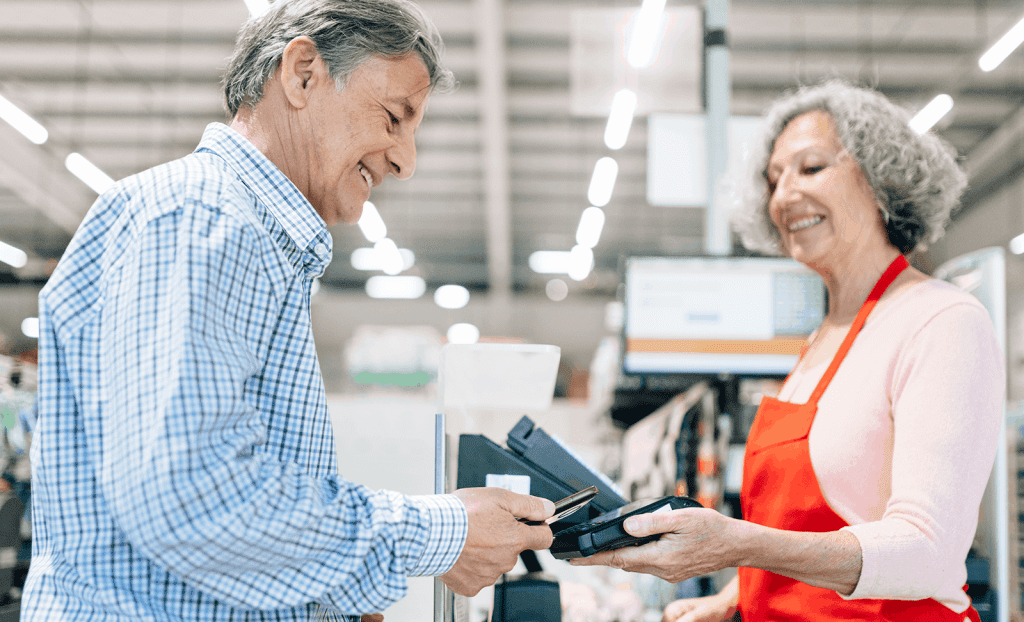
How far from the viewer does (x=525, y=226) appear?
15.1m

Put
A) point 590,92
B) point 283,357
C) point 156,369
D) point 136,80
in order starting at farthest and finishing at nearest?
point 136,80 → point 590,92 → point 283,357 → point 156,369

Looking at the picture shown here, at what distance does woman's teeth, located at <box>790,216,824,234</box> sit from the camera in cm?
170

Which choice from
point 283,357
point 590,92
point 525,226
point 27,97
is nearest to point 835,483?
point 283,357

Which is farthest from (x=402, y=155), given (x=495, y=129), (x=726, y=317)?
(x=495, y=129)

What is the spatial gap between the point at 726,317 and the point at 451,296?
15904mm

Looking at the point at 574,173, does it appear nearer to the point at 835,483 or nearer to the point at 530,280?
the point at 530,280

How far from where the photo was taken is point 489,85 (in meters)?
9.52

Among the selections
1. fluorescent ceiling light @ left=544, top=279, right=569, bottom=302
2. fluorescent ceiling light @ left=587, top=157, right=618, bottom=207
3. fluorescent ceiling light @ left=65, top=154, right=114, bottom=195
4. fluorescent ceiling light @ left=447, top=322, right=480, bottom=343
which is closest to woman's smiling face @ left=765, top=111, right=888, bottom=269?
fluorescent ceiling light @ left=587, top=157, right=618, bottom=207

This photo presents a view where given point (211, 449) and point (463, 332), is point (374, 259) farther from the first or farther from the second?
point (211, 449)

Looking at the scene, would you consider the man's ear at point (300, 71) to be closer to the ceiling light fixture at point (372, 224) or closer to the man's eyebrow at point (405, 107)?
the man's eyebrow at point (405, 107)

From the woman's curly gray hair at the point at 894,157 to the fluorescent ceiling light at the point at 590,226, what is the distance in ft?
37.3

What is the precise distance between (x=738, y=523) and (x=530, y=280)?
17398 millimetres

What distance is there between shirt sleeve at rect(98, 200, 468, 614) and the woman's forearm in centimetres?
64

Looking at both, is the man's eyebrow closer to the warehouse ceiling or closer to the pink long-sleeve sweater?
the pink long-sleeve sweater
